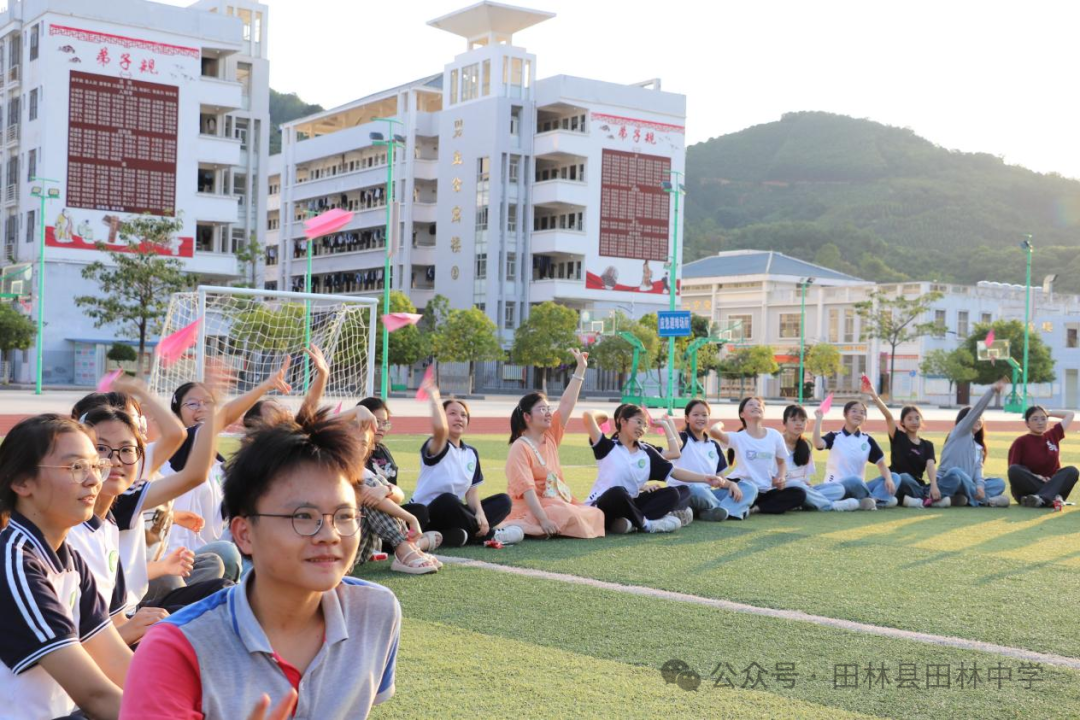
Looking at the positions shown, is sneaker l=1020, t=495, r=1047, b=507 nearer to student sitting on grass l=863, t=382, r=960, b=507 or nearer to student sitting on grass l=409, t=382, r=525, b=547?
student sitting on grass l=863, t=382, r=960, b=507

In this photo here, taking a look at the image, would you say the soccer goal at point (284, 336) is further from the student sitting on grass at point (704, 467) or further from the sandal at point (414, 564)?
the sandal at point (414, 564)

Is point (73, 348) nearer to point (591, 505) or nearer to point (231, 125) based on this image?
point (231, 125)

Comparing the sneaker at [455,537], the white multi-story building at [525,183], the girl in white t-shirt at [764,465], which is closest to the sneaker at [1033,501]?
the girl in white t-shirt at [764,465]

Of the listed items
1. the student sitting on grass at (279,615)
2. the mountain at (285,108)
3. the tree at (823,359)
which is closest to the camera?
the student sitting on grass at (279,615)

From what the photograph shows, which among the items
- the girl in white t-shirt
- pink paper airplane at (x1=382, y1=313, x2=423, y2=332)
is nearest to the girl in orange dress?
the girl in white t-shirt

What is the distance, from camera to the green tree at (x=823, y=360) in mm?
66938

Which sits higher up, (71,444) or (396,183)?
(396,183)

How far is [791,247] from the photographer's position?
110438mm

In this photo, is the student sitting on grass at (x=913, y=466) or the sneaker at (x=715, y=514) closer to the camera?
the sneaker at (x=715, y=514)

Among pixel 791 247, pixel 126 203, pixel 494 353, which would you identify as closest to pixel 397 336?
pixel 494 353

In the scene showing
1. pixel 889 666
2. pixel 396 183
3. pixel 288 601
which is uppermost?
pixel 396 183

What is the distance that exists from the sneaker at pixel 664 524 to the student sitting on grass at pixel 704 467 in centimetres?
53

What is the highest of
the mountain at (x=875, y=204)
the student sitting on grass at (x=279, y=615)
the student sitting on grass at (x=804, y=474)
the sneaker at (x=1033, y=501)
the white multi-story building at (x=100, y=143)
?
the mountain at (x=875, y=204)

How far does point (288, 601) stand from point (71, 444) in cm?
139
